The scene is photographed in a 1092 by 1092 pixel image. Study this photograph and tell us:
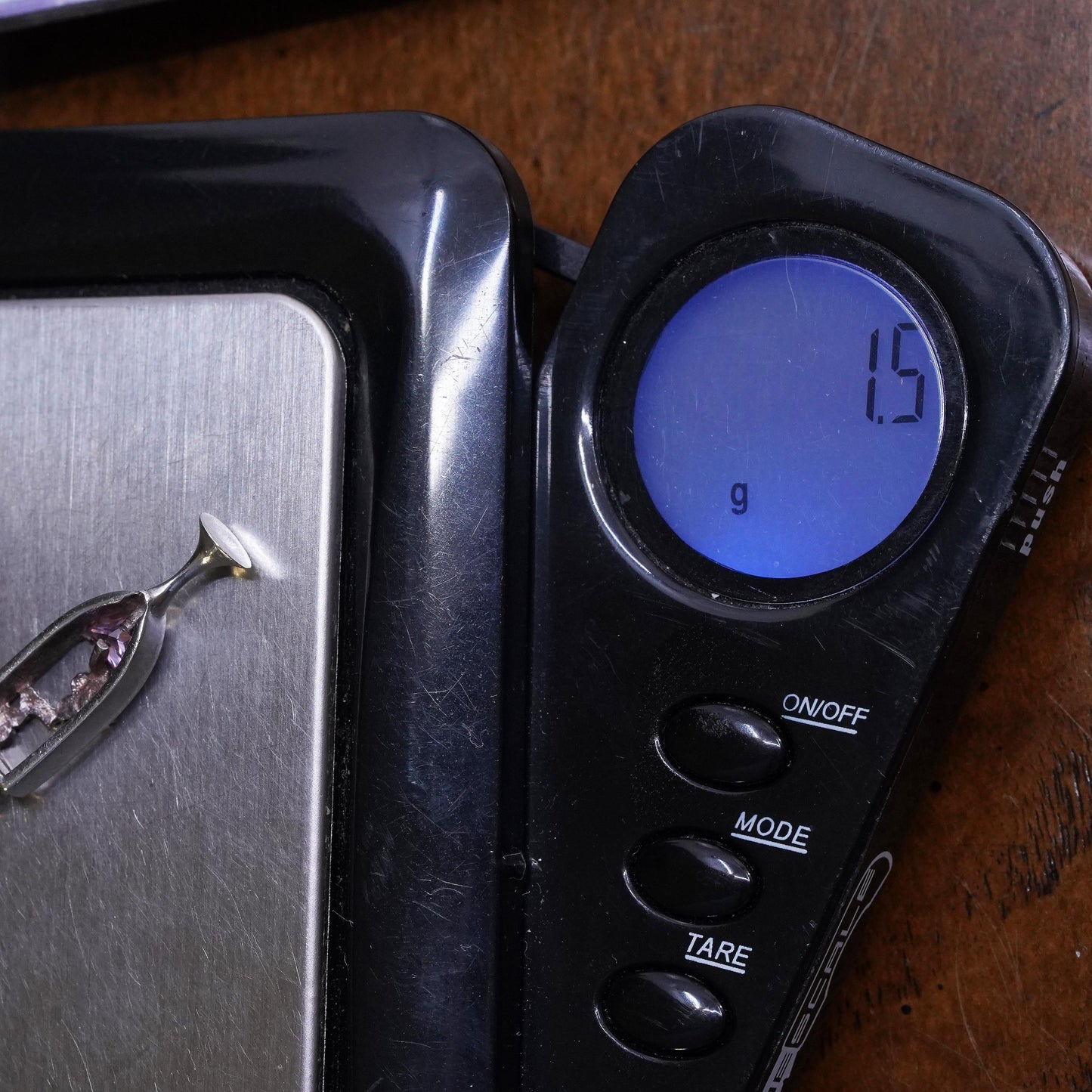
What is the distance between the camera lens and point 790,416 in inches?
15.1

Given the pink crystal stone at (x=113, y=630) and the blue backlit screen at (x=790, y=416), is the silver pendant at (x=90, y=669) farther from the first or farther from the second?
the blue backlit screen at (x=790, y=416)

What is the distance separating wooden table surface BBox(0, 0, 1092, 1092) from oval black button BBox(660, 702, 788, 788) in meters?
0.09

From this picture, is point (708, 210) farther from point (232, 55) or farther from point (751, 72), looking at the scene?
point (232, 55)

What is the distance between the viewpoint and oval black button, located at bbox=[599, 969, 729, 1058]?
37 centimetres

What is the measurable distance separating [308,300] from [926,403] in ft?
0.72

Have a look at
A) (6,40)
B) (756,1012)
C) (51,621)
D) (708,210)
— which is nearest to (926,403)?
(708,210)

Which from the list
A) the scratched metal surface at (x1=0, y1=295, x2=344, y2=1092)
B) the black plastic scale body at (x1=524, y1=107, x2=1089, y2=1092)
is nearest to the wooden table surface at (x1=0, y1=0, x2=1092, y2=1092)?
the black plastic scale body at (x1=524, y1=107, x2=1089, y2=1092)

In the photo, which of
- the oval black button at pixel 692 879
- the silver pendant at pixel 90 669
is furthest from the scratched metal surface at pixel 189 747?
the oval black button at pixel 692 879

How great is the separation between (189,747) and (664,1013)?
0.61 feet

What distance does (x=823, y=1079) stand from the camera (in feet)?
1.42

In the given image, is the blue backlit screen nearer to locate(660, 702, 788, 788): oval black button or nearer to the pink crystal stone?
locate(660, 702, 788, 788): oval black button

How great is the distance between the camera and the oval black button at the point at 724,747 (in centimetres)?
37

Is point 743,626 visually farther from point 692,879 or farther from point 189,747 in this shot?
point 189,747

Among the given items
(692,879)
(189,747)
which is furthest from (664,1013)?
(189,747)
